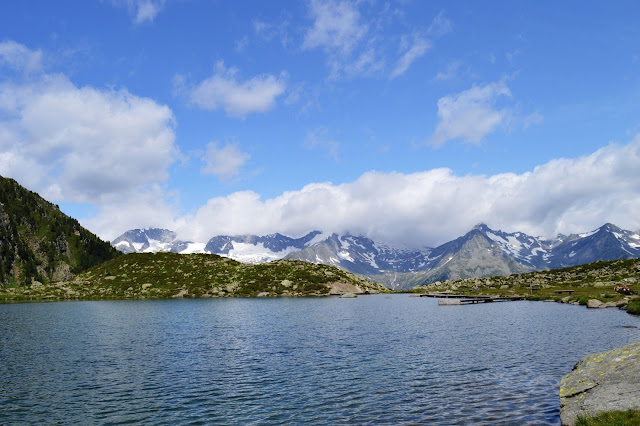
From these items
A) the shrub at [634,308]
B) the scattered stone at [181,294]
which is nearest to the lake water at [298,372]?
the shrub at [634,308]

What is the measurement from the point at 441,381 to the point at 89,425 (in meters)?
26.8

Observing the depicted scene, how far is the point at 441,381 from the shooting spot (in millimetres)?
35812

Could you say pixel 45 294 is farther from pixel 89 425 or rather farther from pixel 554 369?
pixel 554 369

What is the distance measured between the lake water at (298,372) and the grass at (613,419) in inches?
150

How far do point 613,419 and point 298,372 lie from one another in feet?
85.3

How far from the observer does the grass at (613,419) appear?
65.4ft

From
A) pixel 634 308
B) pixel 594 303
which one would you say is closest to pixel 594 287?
pixel 594 303

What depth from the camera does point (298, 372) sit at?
39.9 meters

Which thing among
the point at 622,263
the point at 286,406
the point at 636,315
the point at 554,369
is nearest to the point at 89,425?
the point at 286,406

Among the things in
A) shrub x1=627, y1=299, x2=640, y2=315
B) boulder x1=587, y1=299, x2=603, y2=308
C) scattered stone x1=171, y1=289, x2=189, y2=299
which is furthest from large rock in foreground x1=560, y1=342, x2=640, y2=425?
scattered stone x1=171, y1=289, x2=189, y2=299

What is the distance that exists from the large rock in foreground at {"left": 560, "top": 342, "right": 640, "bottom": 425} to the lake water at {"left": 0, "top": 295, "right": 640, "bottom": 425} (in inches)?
62.1

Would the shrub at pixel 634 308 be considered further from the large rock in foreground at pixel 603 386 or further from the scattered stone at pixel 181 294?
the scattered stone at pixel 181 294

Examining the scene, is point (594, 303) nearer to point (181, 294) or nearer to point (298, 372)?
point (298, 372)

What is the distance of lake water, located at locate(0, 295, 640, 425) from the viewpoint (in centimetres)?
2830
